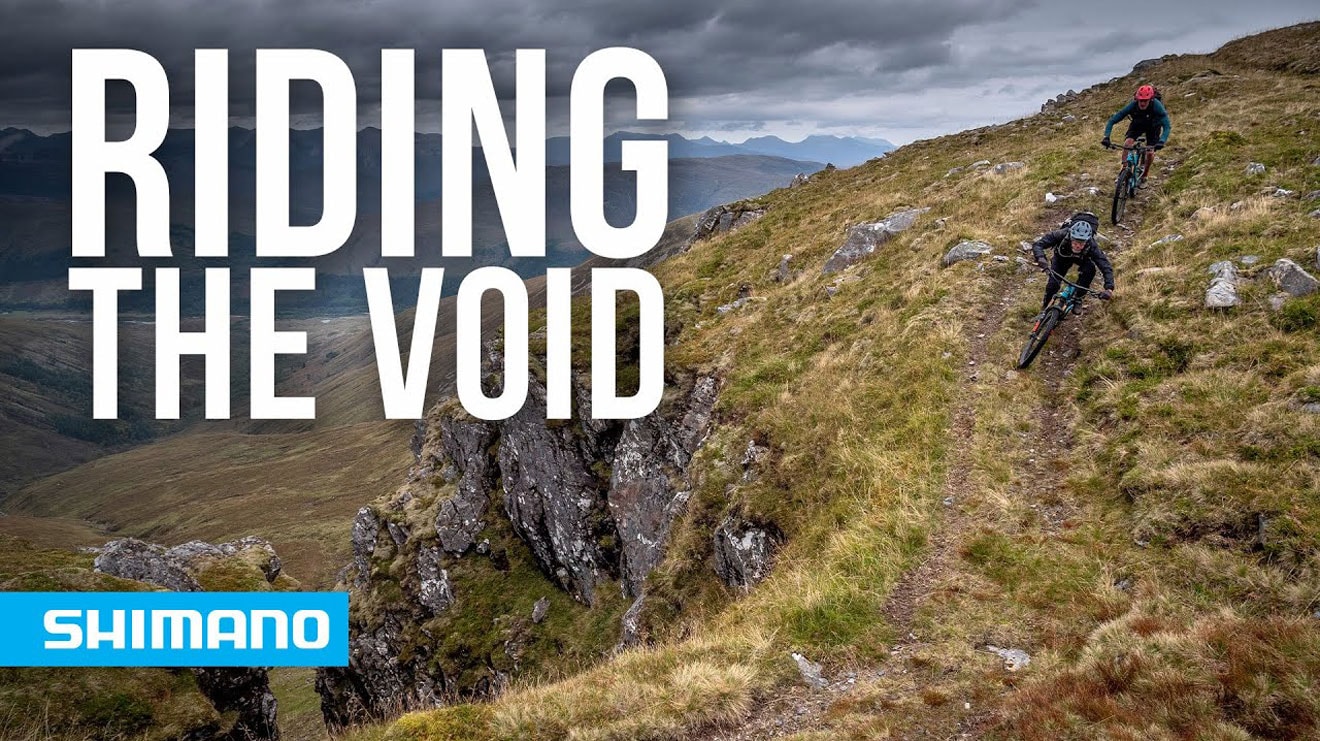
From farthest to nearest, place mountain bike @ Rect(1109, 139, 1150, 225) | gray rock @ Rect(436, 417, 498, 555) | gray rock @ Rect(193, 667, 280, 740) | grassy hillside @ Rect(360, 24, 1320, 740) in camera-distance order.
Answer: gray rock @ Rect(436, 417, 498, 555) → gray rock @ Rect(193, 667, 280, 740) → mountain bike @ Rect(1109, 139, 1150, 225) → grassy hillside @ Rect(360, 24, 1320, 740)

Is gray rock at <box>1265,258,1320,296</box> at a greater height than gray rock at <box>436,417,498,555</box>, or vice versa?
gray rock at <box>1265,258,1320,296</box>

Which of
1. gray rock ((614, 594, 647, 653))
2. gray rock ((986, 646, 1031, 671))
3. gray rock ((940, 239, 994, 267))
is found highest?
gray rock ((940, 239, 994, 267))

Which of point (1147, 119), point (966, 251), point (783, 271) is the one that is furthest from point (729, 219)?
point (1147, 119)

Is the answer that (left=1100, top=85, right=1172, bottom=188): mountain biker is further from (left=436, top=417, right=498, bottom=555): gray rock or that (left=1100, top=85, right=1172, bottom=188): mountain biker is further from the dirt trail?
(left=436, top=417, right=498, bottom=555): gray rock

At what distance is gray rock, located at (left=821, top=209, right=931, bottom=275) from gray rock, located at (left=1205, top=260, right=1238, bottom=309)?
1563 centimetres

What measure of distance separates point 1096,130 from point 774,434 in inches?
1364

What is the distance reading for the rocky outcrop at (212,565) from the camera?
1356 inches

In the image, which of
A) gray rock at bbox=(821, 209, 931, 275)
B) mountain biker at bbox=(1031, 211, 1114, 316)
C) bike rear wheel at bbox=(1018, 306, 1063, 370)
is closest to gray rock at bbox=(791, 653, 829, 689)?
bike rear wheel at bbox=(1018, 306, 1063, 370)

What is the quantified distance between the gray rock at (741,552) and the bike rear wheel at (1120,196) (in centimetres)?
1939

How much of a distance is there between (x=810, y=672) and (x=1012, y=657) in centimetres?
302

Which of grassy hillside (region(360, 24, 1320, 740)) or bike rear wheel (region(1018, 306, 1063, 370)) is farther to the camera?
bike rear wheel (region(1018, 306, 1063, 370))

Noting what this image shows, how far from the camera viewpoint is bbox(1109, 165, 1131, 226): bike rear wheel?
25594 millimetres

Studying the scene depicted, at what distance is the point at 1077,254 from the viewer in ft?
59.5

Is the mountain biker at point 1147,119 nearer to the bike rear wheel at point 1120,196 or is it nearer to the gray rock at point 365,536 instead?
the bike rear wheel at point 1120,196
